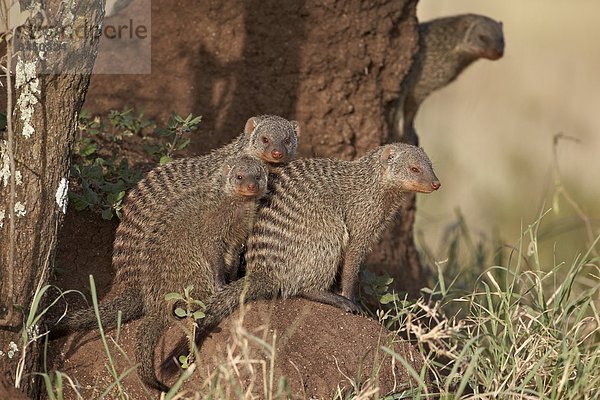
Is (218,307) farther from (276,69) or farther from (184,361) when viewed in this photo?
(276,69)

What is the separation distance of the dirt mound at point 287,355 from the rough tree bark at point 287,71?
1.20m

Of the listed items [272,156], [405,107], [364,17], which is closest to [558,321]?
[272,156]

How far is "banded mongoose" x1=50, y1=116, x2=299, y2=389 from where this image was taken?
282 cm

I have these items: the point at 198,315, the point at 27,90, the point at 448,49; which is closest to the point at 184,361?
the point at 198,315

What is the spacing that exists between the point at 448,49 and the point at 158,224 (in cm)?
348

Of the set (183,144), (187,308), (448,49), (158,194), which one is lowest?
(187,308)

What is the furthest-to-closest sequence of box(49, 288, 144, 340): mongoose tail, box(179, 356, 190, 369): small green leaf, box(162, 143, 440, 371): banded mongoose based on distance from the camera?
1. box(162, 143, 440, 371): banded mongoose
2. box(49, 288, 144, 340): mongoose tail
3. box(179, 356, 190, 369): small green leaf

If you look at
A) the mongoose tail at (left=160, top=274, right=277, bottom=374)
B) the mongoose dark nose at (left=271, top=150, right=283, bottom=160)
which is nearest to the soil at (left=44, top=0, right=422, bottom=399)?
the mongoose dark nose at (left=271, top=150, right=283, bottom=160)

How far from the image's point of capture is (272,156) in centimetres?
321

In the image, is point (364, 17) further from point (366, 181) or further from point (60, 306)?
point (60, 306)

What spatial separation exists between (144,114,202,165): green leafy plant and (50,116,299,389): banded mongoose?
0.35 feet

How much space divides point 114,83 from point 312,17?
90 centimetres

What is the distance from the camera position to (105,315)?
9.12ft

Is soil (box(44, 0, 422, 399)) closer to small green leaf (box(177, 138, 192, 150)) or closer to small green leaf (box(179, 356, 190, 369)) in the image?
small green leaf (box(177, 138, 192, 150))
